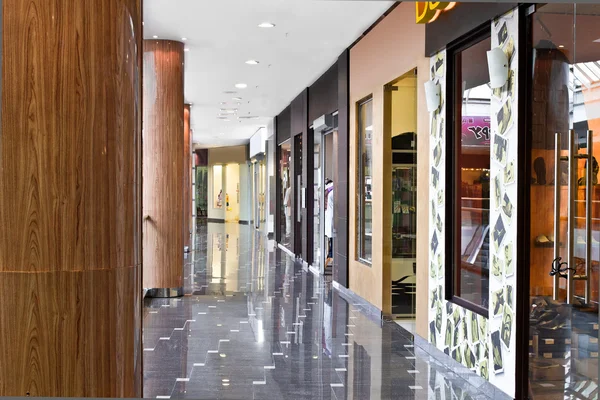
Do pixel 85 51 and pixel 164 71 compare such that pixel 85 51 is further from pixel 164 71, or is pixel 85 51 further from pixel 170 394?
pixel 164 71

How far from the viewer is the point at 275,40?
917cm

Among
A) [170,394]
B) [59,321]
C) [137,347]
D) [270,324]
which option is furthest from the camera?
[270,324]

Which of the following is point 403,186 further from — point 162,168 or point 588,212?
point 588,212

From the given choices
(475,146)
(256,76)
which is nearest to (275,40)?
(256,76)

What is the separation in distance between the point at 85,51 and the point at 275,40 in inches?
269

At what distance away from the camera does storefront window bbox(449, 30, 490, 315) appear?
5.25 meters

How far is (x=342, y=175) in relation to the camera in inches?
399

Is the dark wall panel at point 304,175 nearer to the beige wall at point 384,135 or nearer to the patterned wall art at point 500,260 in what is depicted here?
the beige wall at point 384,135

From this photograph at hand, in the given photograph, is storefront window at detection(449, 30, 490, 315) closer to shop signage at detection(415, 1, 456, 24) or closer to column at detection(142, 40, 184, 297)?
shop signage at detection(415, 1, 456, 24)

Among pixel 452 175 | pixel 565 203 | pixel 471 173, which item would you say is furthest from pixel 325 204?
pixel 565 203

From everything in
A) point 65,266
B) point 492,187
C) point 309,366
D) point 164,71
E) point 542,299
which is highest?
point 164,71

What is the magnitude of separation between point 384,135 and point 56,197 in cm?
587

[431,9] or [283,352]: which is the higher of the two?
[431,9]

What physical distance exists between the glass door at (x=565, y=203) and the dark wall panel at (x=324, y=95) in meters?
6.69
